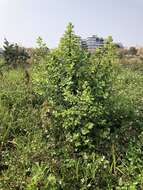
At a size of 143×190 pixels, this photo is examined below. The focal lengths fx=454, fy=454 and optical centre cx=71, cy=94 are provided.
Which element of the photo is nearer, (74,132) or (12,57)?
(74,132)

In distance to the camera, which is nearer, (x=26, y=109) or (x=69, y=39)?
(x=69, y=39)

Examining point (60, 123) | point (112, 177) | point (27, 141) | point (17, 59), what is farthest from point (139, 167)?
point (17, 59)

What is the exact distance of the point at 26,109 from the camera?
6.83 meters

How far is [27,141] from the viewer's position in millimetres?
5855

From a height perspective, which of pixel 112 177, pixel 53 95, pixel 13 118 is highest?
pixel 53 95

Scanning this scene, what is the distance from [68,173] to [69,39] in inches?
69.5

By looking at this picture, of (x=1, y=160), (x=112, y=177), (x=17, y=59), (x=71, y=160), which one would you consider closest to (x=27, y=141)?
(x=1, y=160)

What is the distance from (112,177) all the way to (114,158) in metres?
0.26

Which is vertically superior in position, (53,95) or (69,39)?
(69,39)

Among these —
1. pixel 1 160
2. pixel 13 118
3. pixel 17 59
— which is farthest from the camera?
pixel 17 59

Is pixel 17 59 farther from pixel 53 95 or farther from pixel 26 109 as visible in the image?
pixel 53 95

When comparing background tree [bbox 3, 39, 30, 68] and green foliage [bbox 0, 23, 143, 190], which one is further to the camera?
background tree [bbox 3, 39, 30, 68]

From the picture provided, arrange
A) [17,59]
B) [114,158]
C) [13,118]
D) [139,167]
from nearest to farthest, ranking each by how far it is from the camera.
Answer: [139,167], [114,158], [13,118], [17,59]

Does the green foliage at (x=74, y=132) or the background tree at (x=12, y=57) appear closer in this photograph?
the green foliage at (x=74, y=132)
